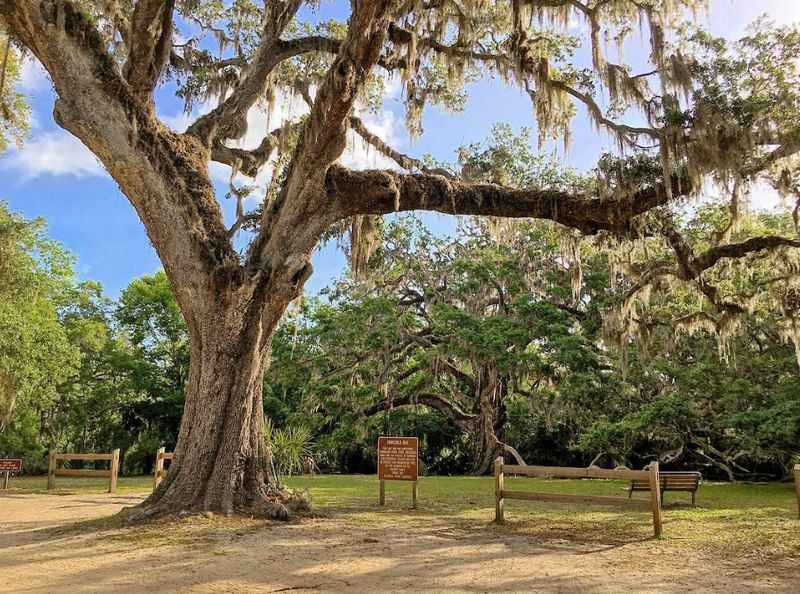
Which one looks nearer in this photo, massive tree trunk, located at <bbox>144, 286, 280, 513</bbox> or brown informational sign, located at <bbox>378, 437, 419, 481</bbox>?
massive tree trunk, located at <bbox>144, 286, 280, 513</bbox>

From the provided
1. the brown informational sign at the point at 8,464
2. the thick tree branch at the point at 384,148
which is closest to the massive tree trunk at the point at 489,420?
the thick tree branch at the point at 384,148

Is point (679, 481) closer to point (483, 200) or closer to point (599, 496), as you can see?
point (599, 496)

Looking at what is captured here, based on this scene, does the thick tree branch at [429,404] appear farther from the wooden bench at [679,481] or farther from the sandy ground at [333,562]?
the sandy ground at [333,562]

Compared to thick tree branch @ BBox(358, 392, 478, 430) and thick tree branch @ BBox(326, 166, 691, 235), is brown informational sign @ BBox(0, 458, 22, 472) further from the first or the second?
thick tree branch @ BBox(358, 392, 478, 430)

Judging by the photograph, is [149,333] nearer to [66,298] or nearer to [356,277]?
[66,298]

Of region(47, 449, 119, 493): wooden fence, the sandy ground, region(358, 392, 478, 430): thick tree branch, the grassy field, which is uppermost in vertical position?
region(358, 392, 478, 430): thick tree branch

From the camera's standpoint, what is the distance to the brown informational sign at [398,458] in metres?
9.82

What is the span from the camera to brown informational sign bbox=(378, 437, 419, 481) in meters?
9.82

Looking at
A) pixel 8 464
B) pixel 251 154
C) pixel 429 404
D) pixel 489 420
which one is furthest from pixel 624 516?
pixel 429 404

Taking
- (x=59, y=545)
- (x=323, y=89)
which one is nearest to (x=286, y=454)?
(x=59, y=545)

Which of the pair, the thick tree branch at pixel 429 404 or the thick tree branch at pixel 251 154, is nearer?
the thick tree branch at pixel 251 154

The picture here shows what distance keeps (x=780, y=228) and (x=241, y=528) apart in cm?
1469

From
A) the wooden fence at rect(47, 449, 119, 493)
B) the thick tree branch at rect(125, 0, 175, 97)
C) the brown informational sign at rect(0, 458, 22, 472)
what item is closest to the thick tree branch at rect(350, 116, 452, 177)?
the thick tree branch at rect(125, 0, 175, 97)

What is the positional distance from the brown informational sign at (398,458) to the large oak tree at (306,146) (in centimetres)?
216
